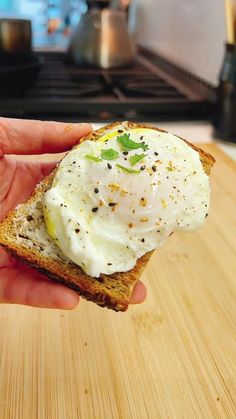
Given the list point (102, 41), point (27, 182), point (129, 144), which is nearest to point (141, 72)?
point (102, 41)

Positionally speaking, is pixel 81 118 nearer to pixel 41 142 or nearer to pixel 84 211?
pixel 41 142

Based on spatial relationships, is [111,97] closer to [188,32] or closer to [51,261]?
[188,32]

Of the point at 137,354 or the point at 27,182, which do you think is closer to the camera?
the point at 137,354

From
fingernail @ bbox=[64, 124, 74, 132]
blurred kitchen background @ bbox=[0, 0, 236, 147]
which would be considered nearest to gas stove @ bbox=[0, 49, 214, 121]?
blurred kitchen background @ bbox=[0, 0, 236, 147]

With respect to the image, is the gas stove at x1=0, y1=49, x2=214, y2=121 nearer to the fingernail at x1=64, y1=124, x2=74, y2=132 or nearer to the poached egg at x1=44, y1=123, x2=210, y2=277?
the fingernail at x1=64, y1=124, x2=74, y2=132

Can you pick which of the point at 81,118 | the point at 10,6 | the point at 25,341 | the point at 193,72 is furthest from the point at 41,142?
the point at 10,6
